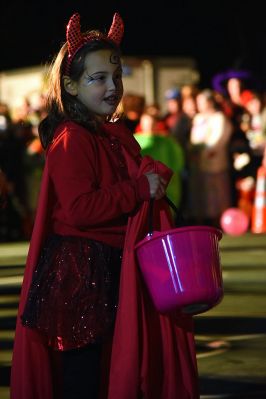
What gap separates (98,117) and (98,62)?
0.20 metres

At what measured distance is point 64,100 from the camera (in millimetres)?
4277

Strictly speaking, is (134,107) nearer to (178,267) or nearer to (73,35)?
(73,35)

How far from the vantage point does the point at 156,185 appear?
4059 mm

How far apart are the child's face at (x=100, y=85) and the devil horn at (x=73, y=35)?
63 mm

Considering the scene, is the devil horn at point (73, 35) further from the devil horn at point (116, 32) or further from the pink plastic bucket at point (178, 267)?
the pink plastic bucket at point (178, 267)

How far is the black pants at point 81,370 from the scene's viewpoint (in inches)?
164

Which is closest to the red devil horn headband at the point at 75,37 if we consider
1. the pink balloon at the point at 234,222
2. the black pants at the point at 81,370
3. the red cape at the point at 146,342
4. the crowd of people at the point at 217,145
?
the red cape at the point at 146,342

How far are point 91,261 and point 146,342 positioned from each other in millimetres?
351

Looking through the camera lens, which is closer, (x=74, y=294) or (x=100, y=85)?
(x=74, y=294)

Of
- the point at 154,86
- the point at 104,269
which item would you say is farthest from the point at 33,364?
the point at 154,86

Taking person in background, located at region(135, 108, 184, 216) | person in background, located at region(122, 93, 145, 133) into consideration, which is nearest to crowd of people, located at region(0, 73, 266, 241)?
person in background, located at region(122, 93, 145, 133)

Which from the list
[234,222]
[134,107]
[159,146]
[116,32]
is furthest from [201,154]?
[116,32]

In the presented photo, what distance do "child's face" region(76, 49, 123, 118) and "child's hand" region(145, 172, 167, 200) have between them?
0.32 metres

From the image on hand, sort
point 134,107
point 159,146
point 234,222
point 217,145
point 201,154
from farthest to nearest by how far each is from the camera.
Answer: point 201,154 < point 217,145 < point 234,222 < point 134,107 < point 159,146
